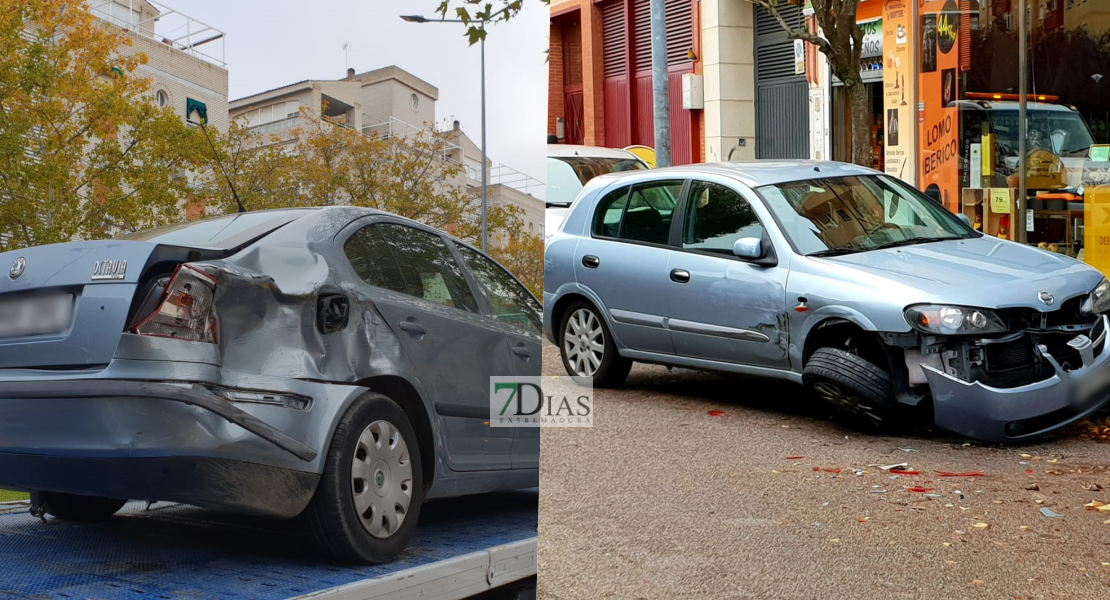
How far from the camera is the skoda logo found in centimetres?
72

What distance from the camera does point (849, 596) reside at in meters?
3.07

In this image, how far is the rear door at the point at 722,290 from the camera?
16.4 feet

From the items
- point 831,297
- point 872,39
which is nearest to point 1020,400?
point 831,297

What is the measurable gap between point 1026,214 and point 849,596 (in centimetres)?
407

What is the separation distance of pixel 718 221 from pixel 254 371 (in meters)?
4.75

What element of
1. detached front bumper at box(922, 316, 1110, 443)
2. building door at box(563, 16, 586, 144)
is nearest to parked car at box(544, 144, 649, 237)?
detached front bumper at box(922, 316, 1110, 443)

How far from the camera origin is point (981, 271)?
4637mm

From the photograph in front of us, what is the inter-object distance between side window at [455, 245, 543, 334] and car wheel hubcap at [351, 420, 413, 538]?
16 centimetres

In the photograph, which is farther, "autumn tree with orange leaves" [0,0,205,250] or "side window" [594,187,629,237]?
"side window" [594,187,629,237]

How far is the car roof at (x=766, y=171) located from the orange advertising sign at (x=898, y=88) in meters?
2.30

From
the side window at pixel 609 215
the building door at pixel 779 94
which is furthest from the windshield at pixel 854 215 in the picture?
the building door at pixel 779 94

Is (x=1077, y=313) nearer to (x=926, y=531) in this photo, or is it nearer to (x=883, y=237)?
(x=883, y=237)

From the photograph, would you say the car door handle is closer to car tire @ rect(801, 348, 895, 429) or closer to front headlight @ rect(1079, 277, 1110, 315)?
car tire @ rect(801, 348, 895, 429)

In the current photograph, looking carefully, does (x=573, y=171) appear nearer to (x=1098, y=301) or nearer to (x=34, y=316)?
(x=1098, y=301)
